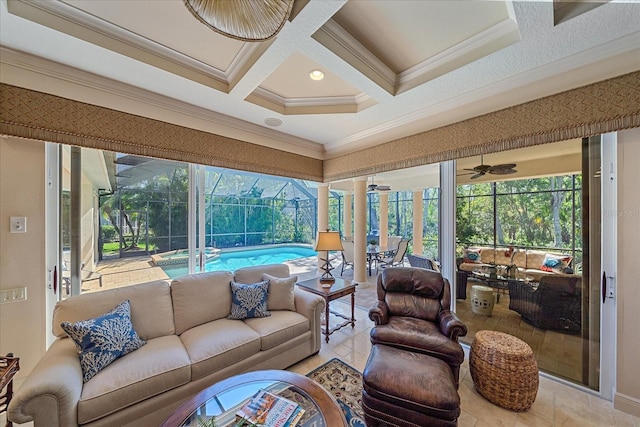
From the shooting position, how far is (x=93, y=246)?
2.63m

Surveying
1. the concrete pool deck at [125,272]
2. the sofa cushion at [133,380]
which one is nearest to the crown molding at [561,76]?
the sofa cushion at [133,380]

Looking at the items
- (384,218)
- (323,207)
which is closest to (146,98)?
(323,207)

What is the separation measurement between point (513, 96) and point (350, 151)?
2150mm

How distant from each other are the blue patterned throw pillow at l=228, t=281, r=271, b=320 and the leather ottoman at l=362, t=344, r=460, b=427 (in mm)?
1257

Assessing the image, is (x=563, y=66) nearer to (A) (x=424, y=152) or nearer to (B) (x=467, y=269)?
(A) (x=424, y=152)

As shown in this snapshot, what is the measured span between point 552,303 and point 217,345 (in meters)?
3.16

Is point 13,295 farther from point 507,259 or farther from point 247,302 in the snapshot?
point 507,259

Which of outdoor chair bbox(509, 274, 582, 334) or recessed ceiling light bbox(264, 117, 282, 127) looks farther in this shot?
recessed ceiling light bbox(264, 117, 282, 127)

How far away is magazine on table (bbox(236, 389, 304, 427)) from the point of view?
1.27 metres

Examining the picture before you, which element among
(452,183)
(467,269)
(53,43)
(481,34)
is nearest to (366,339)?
(467,269)

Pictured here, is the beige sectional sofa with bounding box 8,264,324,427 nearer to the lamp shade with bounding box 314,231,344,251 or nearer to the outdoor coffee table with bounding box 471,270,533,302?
the lamp shade with bounding box 314,231,344,251

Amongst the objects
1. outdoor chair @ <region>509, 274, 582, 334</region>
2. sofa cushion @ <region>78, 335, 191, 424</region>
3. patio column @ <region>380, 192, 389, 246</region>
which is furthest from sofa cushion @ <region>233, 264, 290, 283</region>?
patio column @ <region>380, 192, 389, 246</region>

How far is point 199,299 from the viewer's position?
2400mm

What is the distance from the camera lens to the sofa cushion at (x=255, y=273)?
9.06ft
